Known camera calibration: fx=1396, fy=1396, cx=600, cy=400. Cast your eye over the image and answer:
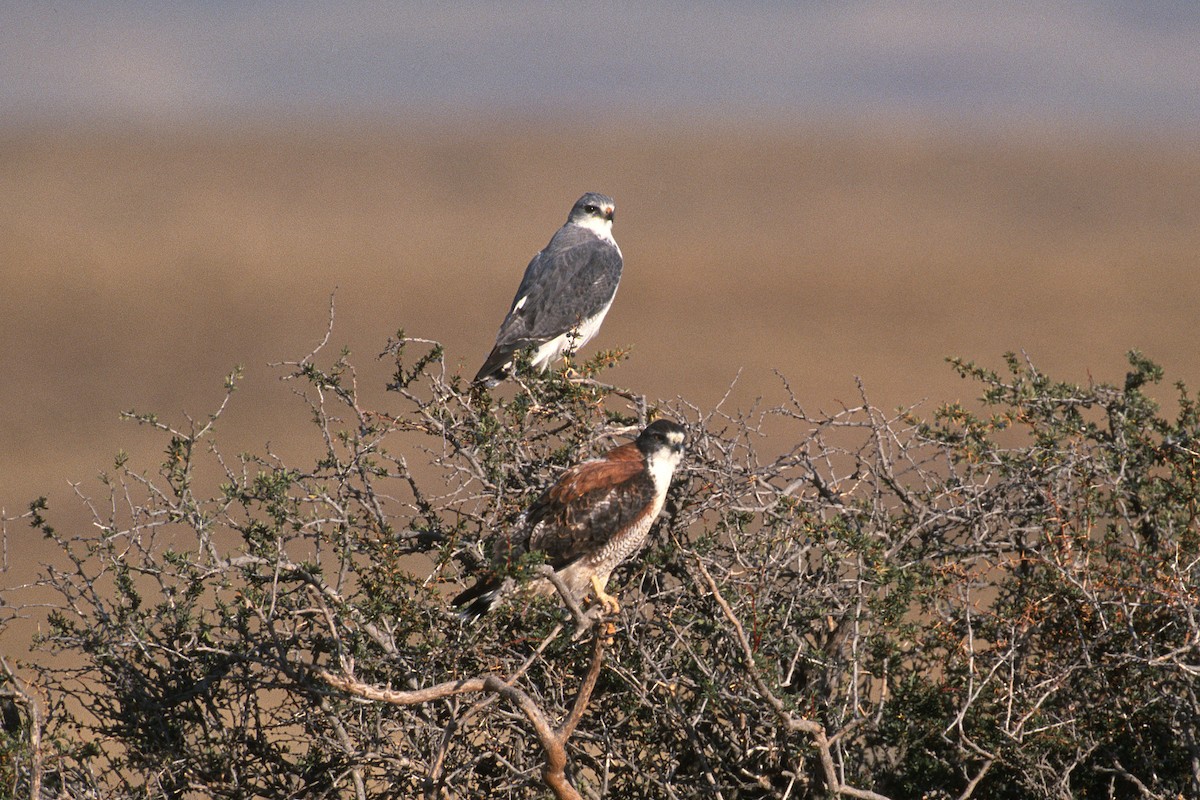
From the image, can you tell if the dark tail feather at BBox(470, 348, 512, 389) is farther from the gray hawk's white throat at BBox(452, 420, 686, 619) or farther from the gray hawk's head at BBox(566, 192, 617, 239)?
the gray hawk's white throat at BBox(452, 420, 686, 619)

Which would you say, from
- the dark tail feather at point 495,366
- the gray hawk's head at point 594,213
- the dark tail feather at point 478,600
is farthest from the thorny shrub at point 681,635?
the gray hawk's head at point 594,213

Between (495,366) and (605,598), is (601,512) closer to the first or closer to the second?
(605,598)

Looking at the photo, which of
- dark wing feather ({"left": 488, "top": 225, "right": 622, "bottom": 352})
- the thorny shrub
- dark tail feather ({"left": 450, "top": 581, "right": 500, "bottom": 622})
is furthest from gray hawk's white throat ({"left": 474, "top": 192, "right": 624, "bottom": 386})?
dark tail feather ({"left": 450, "top": 581, "right": 500, "bottom": 622})

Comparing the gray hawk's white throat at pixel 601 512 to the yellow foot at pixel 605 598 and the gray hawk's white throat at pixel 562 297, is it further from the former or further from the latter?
the gray hawk's white throat at pixel 562 297

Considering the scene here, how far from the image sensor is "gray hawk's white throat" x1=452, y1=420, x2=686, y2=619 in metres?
4.95

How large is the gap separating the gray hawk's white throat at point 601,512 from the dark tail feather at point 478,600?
0.15 m

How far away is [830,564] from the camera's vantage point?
4668 millimetres

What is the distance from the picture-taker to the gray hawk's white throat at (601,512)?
→ 4953 millimetres

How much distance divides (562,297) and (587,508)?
3295 millimetres

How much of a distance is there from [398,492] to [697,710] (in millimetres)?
11155

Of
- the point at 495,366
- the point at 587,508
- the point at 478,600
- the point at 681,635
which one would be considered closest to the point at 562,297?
the point at 495,366

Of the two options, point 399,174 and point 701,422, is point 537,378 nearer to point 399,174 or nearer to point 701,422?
point 701,422

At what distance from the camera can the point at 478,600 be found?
15.5 ft

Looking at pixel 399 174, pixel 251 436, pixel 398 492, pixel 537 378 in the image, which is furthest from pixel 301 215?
pixel 537 378
